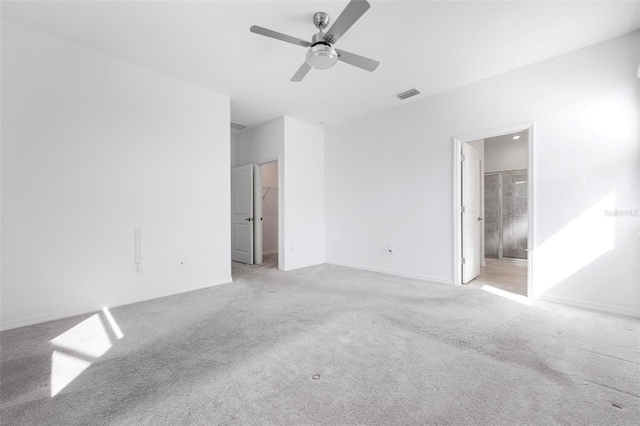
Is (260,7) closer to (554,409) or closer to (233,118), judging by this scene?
(233,118)

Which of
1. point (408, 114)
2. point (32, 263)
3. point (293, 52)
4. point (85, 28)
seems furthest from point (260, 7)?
point (32, 263)

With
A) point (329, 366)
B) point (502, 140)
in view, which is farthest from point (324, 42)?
point (502, 140)

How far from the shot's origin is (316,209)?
546cm

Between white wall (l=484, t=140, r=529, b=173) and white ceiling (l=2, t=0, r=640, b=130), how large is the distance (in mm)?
3334

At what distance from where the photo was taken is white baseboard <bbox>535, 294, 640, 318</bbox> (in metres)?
2.63

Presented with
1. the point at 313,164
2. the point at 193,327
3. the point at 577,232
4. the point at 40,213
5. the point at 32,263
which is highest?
the point at 313,164

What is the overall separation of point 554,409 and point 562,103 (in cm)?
314

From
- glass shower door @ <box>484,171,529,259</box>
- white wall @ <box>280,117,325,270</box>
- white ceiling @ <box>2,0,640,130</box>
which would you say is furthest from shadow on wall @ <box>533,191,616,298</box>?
white wall @ <box>280,117,325,270</box>

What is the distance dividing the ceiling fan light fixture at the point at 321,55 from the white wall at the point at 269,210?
4.76 m

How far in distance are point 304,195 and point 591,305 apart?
13.7ft

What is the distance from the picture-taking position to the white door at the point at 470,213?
3.86 meters

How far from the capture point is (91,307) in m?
2.84

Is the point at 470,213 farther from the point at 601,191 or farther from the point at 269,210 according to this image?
the point at 269,210

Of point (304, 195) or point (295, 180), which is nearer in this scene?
point (295, 180)
